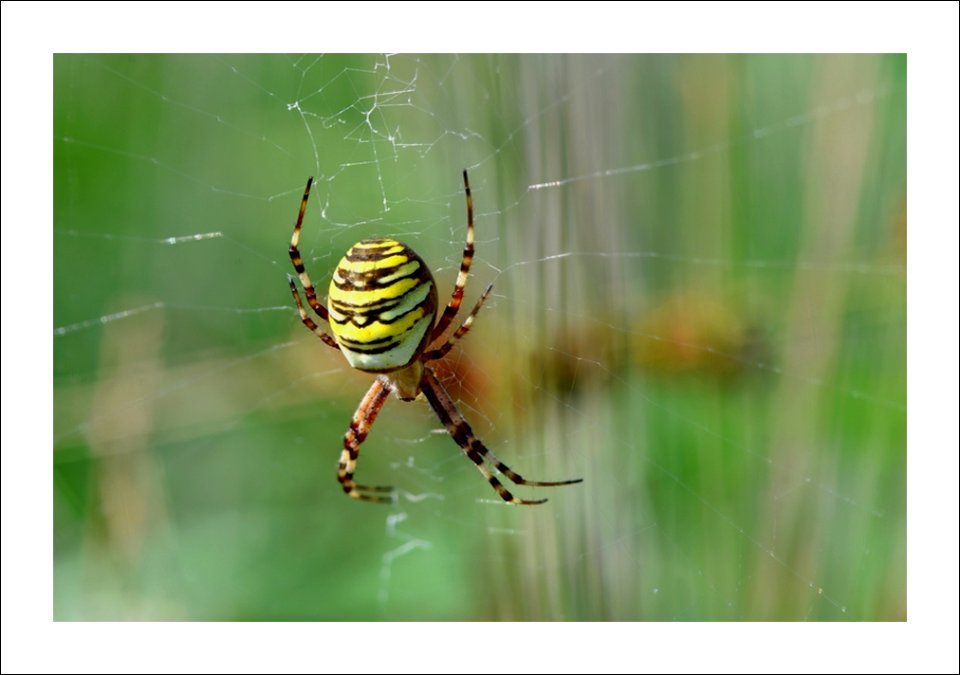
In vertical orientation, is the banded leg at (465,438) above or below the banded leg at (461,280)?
below

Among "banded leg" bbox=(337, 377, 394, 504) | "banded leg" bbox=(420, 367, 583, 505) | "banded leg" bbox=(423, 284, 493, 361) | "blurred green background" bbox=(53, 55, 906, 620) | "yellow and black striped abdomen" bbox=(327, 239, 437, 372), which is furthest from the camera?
"banded leg" bbox=(337, 377, 394, 504)

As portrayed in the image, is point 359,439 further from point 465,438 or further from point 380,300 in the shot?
point 380,300

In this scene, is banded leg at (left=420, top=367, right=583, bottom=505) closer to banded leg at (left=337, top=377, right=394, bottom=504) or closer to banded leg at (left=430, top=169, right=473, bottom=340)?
banded leg at (left=337, top=377, right=394, bottom=504)

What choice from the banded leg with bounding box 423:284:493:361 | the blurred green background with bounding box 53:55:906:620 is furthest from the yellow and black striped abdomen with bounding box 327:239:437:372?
the blurred green background with bounding box 53:55:906:620

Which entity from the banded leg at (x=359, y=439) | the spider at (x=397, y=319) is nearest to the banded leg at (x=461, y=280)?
the spider at (x=397, y=319)

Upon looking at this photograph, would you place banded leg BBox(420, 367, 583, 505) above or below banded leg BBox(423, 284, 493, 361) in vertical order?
below

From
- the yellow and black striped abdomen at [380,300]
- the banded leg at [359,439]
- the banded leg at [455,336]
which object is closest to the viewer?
the yellow and black striped abdomen at [380,300]

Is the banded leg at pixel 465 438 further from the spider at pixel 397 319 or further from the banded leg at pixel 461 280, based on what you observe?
the banded leg at pixel 461 280
